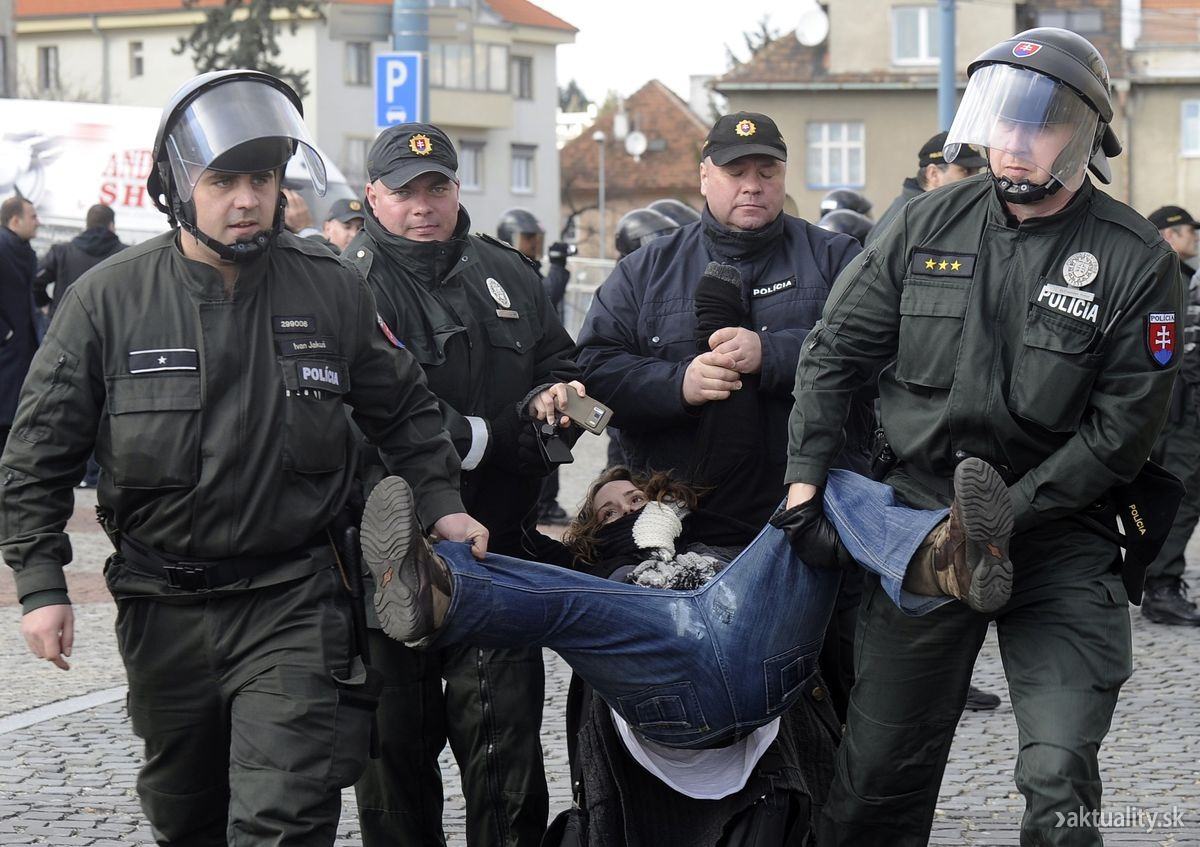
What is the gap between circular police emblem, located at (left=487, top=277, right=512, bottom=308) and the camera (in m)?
5.47

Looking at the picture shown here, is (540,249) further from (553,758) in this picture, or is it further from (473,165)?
(473,165)

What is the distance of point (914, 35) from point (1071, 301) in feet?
138

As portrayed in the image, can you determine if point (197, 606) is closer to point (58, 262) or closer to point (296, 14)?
point (58, 262)

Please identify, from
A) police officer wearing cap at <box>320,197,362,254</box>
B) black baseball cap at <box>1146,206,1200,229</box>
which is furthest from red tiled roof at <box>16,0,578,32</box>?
black baseball cap at <box>1146,206,1200,229</box>

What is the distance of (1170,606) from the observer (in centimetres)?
977

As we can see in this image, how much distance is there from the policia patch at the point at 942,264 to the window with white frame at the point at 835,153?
1632 inches

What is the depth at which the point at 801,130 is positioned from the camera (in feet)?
150

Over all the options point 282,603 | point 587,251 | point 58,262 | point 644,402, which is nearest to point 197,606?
point 282,603

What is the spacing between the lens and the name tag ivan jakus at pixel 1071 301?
4.32 metres

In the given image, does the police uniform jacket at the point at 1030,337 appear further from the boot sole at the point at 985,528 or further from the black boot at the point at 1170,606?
the black boot at the point at 1170,606

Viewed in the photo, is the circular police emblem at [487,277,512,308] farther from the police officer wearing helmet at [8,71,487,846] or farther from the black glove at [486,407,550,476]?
the police officer wearing helmet at [8,71,487,846]

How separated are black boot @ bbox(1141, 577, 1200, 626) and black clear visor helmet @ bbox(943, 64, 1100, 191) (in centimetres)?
582

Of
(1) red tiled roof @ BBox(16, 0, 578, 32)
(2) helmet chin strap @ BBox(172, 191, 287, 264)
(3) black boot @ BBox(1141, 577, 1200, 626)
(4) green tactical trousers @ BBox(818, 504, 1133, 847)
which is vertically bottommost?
(3) black boot @ BBox(1141, 577, 1200, 626)

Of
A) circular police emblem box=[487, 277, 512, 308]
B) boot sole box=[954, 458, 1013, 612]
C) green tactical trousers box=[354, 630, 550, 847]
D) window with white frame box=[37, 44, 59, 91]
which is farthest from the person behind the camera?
window with white frame box=[37, 44, 59, 91]
